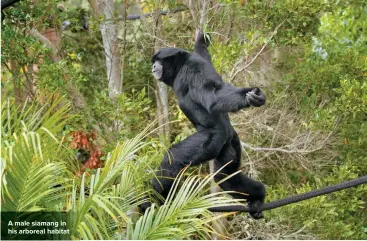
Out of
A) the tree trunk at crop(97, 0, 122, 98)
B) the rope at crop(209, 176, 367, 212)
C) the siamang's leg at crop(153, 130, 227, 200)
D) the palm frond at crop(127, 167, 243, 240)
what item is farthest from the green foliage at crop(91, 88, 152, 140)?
the palm frond at crop(127, 167, 243, 240)

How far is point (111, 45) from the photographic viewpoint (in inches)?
303

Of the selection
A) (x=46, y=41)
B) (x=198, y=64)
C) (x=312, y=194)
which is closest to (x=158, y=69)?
(x=198, y=64)

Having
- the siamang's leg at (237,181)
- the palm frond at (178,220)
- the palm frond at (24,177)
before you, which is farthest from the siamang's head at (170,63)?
the palm frond at (24,177)

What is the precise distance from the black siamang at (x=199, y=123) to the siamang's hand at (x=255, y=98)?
369mm

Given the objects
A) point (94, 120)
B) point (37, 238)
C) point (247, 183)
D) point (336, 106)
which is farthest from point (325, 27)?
point (37, 238)

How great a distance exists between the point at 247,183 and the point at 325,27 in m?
4.31

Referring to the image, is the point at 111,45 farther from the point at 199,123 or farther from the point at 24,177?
the point at 24,177

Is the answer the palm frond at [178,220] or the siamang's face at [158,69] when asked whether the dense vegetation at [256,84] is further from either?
the palm frond at [178,220]

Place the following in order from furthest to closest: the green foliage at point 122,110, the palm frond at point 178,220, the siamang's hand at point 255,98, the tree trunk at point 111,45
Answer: the tree trunk at point 111,45 < the green foliage at point 122,110 < the siamang's hand at point 255,98 < the palm frond at point 178,220

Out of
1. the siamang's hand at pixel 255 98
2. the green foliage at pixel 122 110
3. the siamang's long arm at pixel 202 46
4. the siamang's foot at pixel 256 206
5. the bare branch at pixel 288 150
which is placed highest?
the siamang's long arm at pixel 202 46

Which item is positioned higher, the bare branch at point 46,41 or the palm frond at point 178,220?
the bare branch at point 46,41

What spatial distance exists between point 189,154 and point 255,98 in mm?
1010

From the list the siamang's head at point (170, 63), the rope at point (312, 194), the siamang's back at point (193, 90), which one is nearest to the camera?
the rope at point (312, 194)

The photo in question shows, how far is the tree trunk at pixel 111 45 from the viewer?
7535 millimetres
